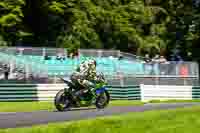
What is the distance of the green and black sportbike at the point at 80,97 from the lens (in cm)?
1906

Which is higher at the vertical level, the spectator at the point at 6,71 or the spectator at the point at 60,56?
the spectator at the point at 60,56

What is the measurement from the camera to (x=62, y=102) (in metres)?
19.0

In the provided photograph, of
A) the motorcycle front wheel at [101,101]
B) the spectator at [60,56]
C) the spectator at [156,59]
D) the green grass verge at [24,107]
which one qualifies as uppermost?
the spectator at [60,56]

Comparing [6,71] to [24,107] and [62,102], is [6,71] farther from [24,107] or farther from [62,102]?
[62,102]

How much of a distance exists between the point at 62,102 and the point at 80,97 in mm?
908

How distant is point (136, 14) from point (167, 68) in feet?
22.2

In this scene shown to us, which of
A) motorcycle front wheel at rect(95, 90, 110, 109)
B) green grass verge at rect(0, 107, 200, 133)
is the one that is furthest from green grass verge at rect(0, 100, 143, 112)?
green grass verge at rect(0, 107, 200, 133)

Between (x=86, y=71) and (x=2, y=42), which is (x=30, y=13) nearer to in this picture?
(x=2, y=42)

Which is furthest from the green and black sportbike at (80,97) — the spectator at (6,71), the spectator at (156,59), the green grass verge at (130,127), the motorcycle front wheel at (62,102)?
the spectator at (156,59)

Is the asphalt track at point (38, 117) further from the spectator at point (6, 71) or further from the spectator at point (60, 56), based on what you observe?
the spectator at point (60, 56)

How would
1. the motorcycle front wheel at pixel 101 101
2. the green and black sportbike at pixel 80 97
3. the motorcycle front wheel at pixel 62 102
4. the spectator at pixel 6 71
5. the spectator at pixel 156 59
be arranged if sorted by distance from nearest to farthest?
the motorcycle front wheel at pixel 62 102 → the green and black sportbike at pixel 80 97 → the motorcycle front wheel at pixel 101 101 → the spectator at pixel 6 71 → the spectator at pixel 156 59

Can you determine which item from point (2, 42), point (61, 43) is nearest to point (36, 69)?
point (2, 42)

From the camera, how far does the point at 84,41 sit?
33.2 m

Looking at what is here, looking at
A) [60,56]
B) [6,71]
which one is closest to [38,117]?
[6,71]
